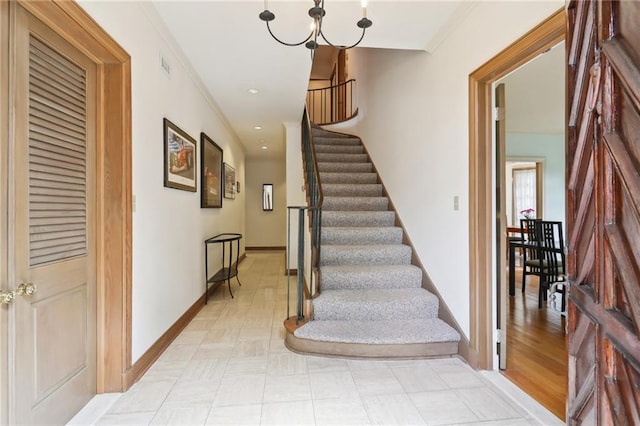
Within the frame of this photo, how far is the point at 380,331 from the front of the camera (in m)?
2.49

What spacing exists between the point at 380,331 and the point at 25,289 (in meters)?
2.18

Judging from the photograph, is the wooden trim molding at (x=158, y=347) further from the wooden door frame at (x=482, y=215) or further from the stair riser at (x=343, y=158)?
the stair riser at (x=343, y=158)

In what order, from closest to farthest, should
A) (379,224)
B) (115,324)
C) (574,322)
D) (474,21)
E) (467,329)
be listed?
1. (574,322)
2. (115,324)
3. (474,21)
4. (467,329)
5. (379,224)

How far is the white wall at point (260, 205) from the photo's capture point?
853 cm

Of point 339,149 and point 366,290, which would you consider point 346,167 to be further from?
point 366,290

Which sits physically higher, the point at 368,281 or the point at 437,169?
the point at 437,169

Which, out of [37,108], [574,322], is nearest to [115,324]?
[37,108]

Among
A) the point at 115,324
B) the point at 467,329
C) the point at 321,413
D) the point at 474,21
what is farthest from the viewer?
the point at 467,329

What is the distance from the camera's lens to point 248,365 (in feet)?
7.48

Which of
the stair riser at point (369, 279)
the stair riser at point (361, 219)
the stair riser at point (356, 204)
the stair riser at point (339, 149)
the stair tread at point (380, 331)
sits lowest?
the stair tread at point (380, 331)

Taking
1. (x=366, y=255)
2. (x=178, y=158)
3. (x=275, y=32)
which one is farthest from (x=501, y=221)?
(x=178, y=158)

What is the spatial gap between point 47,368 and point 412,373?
2115mm

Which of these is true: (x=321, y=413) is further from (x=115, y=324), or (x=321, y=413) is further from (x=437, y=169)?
(x=437, y=169)

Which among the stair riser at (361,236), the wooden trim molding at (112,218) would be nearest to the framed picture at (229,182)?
the stair riser at (361,236)
